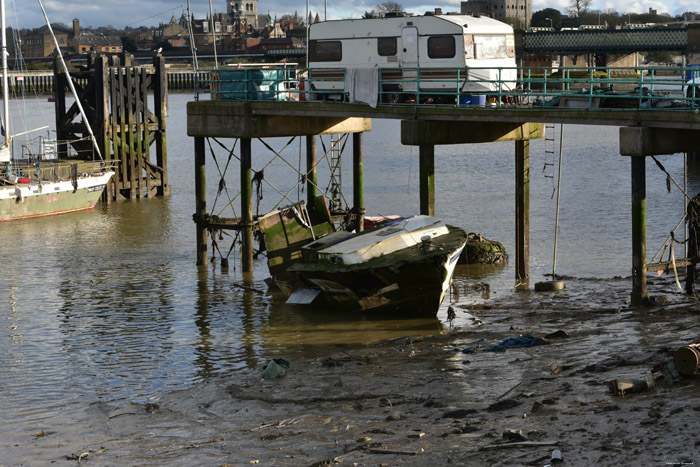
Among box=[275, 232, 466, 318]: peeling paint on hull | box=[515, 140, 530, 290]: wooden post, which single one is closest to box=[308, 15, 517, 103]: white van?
box=[515, 140, 530, 290]: wooden post

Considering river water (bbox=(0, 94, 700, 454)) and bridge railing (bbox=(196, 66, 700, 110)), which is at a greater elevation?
bridge railing (bbox=(196, 66, 700, 110))

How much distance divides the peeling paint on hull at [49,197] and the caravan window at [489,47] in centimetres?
2356

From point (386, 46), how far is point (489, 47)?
117 inches

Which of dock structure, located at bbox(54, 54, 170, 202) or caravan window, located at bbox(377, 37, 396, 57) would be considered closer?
caravan window, located at bbox(377, 37, 396, 57)

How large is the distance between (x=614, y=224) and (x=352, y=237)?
57.1 feet

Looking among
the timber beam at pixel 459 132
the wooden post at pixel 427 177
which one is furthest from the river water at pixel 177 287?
the timber beam at pixel 459 132

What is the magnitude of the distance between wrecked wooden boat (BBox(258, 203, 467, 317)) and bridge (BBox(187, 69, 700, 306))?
2.10 meters

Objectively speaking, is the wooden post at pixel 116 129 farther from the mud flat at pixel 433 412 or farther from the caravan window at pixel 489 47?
the mud flat at pixel 433 412

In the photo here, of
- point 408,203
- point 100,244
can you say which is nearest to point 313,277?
point 100,244

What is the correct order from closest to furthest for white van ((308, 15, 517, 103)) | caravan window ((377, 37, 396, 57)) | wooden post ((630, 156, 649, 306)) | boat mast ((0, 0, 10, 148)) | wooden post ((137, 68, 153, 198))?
wooden post ((630, 156, 649, 306)), white van ((308, 15, 517, 103)), caravan window ((377, 37, 396, 57)), boat mast ((0, 0, 10, 148)), wooden post ((137, 68, 153, 198))

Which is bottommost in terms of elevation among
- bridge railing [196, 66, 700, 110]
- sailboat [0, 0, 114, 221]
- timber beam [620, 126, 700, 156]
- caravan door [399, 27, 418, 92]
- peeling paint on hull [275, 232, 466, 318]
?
peeling paint on hull [275, 232, 466, 318]

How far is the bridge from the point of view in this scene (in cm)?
2133

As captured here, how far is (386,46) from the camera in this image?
28781 millimetres

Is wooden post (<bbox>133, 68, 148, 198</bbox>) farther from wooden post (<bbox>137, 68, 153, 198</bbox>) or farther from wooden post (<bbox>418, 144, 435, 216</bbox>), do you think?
wooden post (<bbox>418, 144, 435, 216</bbox>)
